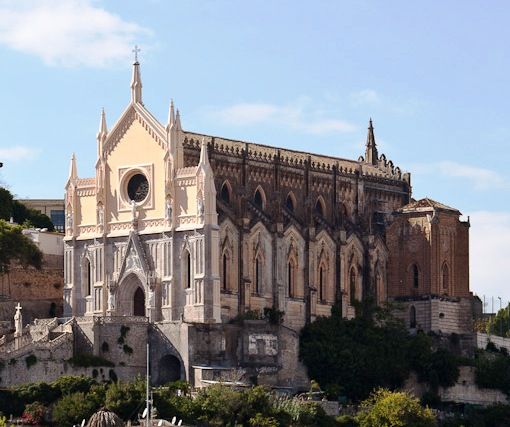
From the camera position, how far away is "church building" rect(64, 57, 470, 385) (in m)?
131

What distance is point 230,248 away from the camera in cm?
13412

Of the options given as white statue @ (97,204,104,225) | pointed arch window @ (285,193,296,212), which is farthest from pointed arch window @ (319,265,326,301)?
white statue @ (97,204,104,225)

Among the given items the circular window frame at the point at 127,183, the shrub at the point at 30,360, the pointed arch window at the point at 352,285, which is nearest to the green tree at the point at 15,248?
the circular window frame at the point at 127,183

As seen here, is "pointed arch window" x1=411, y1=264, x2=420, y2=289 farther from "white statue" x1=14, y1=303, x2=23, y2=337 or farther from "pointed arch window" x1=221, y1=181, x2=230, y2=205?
"white statue" x1=14, y1=303, x2=23, y2=337

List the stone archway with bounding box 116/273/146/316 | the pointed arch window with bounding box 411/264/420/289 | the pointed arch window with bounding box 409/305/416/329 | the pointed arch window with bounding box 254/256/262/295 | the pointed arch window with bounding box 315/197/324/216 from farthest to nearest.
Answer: the pointed arch window with bounding box 411/264/420/289 → the pointed arch window with bounding box 409/305/416/329 → the pointed arch window with bounding box 315/197/324/216 → the pointed arch window with bounding box 254/256/262/295 → the stone archway with bounding box 116/273/146/316

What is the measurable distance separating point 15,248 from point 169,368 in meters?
14.7

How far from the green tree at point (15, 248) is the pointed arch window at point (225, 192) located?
11.5 meters

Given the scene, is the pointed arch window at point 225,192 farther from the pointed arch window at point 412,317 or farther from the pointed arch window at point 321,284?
the pointed arch window at point 412,317

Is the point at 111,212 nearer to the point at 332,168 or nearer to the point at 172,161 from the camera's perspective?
the point at 172,161

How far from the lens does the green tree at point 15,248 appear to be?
139 m

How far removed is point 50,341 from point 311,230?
66.4 ft

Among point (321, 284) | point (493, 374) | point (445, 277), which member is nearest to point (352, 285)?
point (321, 284)

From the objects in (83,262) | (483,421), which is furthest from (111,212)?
(483,421)

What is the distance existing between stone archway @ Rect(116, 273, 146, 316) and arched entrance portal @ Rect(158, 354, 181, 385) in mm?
6101
